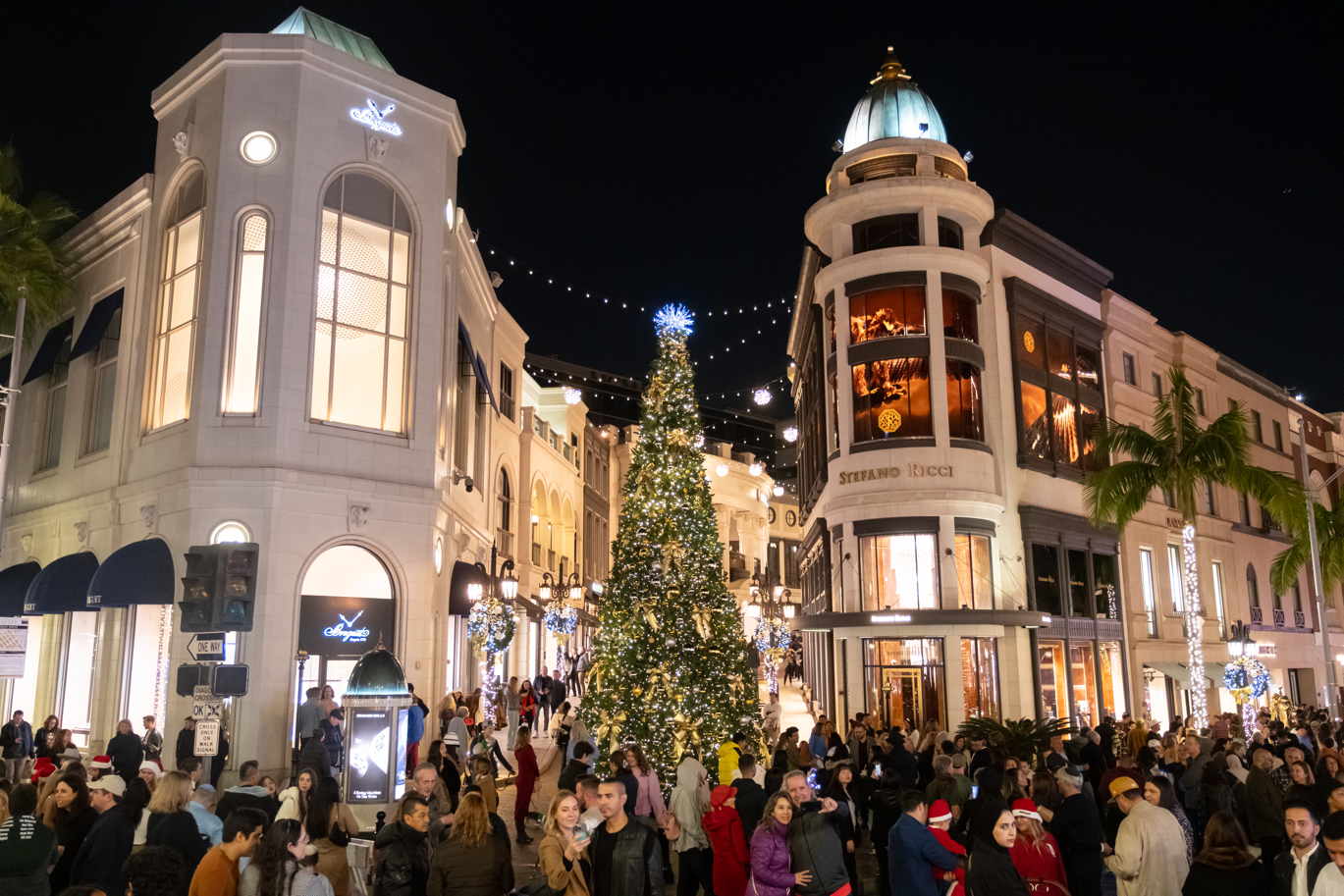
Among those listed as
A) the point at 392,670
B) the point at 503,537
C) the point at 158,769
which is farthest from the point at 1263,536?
the point at 158,769

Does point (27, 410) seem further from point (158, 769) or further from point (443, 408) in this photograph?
point (158, 769)

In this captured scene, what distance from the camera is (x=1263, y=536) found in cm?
4969

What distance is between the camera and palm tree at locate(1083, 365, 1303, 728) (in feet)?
→ 81.4

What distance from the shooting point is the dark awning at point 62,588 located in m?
24.8

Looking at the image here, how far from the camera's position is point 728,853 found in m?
9.61

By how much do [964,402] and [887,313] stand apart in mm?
3777

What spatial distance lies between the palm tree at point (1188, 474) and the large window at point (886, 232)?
9885mm

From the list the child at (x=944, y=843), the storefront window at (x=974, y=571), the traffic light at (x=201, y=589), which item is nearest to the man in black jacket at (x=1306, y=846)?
the child at (x=944, y=843)

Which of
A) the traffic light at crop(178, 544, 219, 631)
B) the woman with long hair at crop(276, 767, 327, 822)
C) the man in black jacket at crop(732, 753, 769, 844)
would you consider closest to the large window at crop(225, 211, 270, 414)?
the traffic light at crop(178, 544, 219, 631)

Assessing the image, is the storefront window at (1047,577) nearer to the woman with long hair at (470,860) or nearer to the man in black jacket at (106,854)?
the woman with long hair at (470,860)

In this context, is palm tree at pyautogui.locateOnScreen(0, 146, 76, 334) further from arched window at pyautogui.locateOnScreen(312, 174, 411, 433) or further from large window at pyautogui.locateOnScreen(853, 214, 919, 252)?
large window at pyautogui.locateOnScreen(853, 214, 919, 252)

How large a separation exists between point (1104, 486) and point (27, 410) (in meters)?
30.9

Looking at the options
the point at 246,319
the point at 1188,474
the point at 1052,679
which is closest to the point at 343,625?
the point at 246,319

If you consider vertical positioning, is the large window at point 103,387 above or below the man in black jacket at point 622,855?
above
